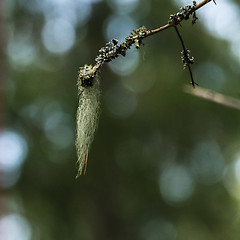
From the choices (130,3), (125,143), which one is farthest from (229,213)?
(130,3)

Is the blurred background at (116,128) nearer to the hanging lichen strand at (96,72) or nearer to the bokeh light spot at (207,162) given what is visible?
the bokeh light spot at (207,162)

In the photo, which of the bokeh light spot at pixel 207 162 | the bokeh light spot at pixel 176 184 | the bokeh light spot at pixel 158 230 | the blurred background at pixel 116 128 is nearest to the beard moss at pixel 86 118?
the blurred background at pixel 116 128

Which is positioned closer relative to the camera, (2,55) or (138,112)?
(2,55)

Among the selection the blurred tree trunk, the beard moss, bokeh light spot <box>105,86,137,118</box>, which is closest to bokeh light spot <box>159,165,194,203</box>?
bokeh light spot <box>105,86,137,118</box>

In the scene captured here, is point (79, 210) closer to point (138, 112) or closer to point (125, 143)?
point (125, 143)

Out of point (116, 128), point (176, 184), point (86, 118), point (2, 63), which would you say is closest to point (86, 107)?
point (86, 118)

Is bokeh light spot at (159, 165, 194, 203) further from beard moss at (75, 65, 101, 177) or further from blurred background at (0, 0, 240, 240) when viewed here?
beard moss at (75, 65, 101, 177)

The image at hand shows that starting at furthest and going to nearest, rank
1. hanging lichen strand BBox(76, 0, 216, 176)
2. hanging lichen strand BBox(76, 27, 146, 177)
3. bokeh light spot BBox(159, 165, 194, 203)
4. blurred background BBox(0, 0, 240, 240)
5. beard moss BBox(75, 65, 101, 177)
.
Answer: bokeh light spot BBox(159, 165, 194, 203)
blurred background BBox(0, 0, 240, 240)
beard moss BBox(75, 65, 101, 177)
hanging lichen strand BBox(76, 27, 146, 177)
hanging lichen strand BBox(76, 0, 216, 176)

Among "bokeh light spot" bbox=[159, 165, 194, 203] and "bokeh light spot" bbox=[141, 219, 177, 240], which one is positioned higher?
"bokeh light spot" bbox=[159, 165, 194, 203]
